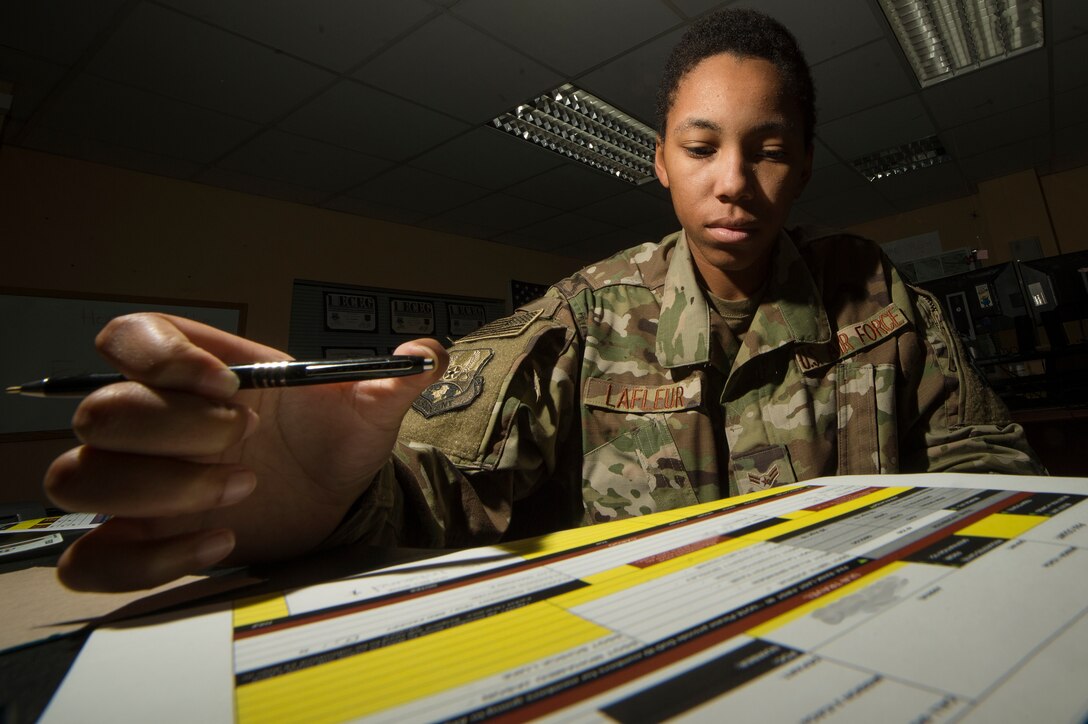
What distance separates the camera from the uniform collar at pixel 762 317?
861 millimetres

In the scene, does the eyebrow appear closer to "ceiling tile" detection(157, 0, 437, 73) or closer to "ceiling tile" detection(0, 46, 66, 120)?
"ceiling tile" detection(157, 0, 437, 73)

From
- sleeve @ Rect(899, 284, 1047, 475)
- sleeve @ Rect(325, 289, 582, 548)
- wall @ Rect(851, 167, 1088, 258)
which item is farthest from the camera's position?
wall @ Rect(851, 167, 1088, 258)

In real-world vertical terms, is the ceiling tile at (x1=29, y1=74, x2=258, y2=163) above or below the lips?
above

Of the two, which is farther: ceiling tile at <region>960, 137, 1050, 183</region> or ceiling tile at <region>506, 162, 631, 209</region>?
ceiling tile at <region>960, 137, 1050, 183</region>

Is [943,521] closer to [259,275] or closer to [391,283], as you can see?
[259,275]

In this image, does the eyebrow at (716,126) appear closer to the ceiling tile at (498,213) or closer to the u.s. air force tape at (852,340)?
the u.s. air force tape at (852,340)

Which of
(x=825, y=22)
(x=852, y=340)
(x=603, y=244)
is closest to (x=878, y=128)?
(x=825, y=22)

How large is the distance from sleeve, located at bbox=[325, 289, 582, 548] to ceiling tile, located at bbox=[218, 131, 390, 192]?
2601 millimetres

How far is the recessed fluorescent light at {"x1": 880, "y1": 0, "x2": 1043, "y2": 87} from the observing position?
7.93 feet

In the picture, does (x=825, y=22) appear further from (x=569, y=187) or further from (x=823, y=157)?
(x=569, y=187)

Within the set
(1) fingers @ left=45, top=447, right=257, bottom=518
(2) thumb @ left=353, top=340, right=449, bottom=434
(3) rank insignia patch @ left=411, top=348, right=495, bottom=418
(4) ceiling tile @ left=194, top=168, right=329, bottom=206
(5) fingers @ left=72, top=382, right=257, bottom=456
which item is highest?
(4) ceiling tile @ left=194, top=168, right=329, bottom=206

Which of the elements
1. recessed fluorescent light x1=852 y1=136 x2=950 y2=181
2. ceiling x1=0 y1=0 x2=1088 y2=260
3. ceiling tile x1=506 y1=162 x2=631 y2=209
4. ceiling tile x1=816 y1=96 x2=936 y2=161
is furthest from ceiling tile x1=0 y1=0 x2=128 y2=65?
recessed fluorescent light x1=852 y1=136 x2=950 y2=181

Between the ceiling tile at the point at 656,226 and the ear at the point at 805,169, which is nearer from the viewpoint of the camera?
the ear at the point at 805,169

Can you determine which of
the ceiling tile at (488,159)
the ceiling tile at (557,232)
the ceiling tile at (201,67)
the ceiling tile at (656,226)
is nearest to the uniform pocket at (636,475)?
the ceiling tile at (201,67)
